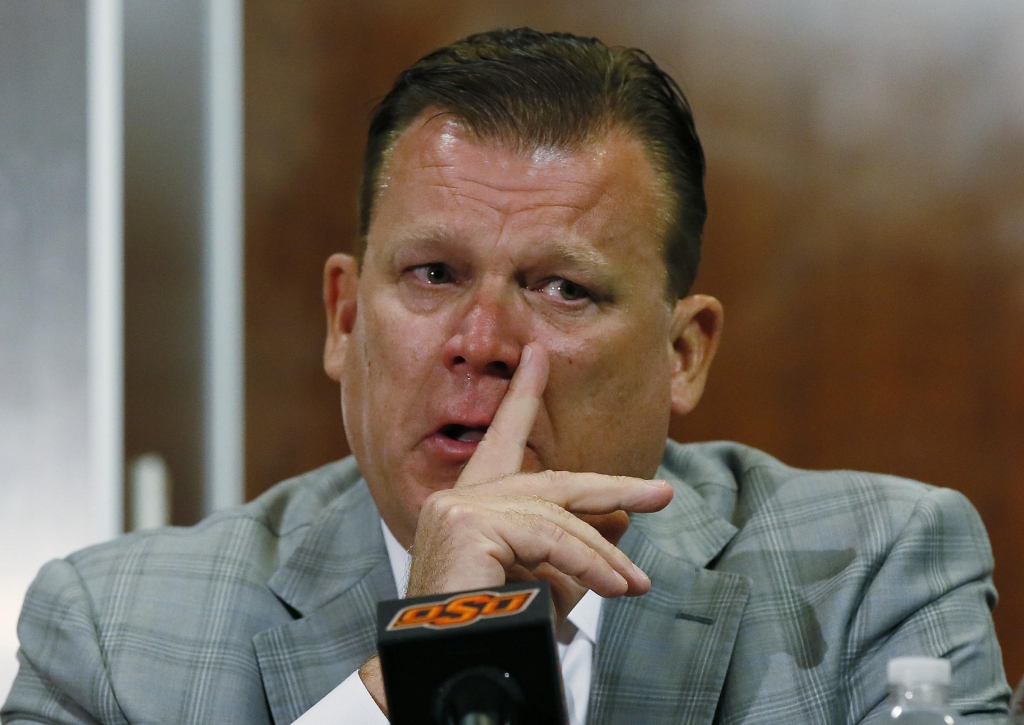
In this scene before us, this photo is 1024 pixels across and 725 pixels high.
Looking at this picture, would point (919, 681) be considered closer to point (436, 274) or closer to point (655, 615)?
point (655, 615)

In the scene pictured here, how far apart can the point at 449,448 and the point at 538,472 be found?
16 centimetres

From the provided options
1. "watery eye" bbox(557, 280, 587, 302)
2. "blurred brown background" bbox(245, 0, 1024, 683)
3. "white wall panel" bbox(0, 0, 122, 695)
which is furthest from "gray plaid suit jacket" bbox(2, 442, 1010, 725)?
"white wall panel" bbox(0, 0, 122, 695)

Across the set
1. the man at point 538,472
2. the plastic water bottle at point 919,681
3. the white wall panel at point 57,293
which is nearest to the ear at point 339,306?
the man at point 538,472

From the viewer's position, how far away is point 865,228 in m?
2.48

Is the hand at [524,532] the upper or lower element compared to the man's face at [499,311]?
lower

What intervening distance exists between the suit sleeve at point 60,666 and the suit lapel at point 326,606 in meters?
0.23

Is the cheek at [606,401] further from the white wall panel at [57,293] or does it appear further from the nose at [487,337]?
the white wall panel at [57,293]

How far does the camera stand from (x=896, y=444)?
247cm

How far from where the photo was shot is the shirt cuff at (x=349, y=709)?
134 cm

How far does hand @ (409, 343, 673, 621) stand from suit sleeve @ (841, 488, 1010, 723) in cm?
45

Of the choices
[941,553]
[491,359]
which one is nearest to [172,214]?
[491,359]

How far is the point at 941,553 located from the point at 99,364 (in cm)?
203

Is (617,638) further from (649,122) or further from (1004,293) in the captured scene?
(1004,293)

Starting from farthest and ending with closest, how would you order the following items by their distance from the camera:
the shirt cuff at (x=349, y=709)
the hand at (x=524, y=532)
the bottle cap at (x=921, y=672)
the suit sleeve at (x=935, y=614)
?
1. the suit sleeve at (x=935, y=614)
2. the shirt cuff at (x=349, y=709)
3. the hand at (x=524, y=532)
4. the bottle cap at (x=921, y=672)
